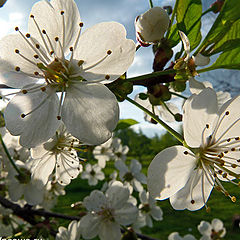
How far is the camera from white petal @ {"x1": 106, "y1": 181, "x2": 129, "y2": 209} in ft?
5.99

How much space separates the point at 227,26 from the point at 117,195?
1327 mm

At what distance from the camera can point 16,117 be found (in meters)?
0.86

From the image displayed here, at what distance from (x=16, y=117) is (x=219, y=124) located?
0.65 m

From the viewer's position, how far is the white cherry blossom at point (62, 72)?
78 cm

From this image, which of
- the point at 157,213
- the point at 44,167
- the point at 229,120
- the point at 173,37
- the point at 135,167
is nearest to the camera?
the point at 229,120

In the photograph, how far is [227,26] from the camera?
861mm

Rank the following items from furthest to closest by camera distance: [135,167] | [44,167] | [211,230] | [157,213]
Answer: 1. [135,167]
2. [157,213]
3. [211,230]
4. [44,167]

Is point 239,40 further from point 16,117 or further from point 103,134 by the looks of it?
point 16,117

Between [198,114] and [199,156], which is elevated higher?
[198,114]

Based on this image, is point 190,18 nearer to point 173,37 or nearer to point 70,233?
point 173,37

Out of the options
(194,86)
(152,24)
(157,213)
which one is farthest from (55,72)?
(157,213)

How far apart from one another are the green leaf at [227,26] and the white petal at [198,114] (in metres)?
0.19

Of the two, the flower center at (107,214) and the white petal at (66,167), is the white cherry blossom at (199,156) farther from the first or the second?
the flower center at (107,214)

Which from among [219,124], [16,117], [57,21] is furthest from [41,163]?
[219,124]
